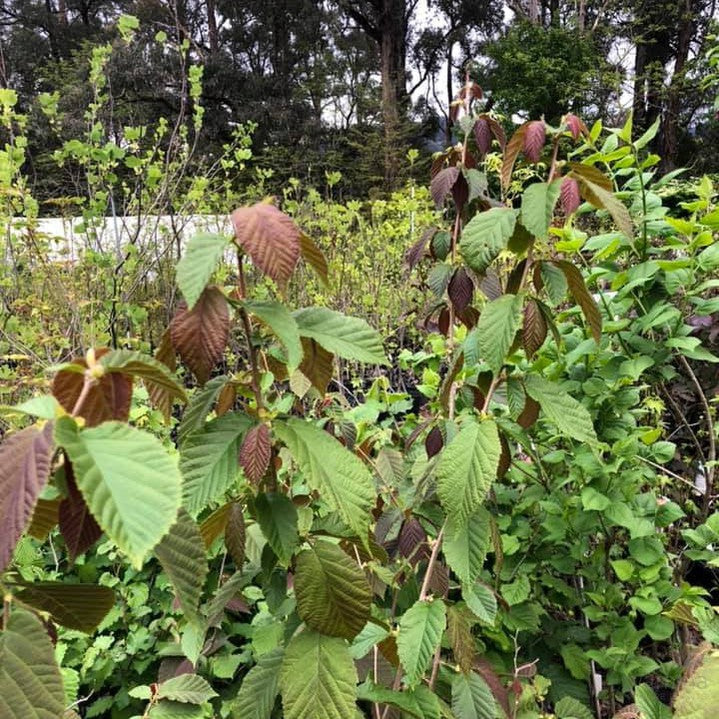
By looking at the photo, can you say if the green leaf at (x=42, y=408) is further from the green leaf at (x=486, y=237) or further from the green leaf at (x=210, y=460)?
the green leaf at (x=486, y=237)

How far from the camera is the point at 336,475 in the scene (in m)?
0.59

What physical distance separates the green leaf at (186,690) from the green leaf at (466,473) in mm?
484

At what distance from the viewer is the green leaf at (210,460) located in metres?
0.61

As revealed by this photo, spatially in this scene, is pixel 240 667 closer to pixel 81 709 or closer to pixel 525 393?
pixel 81 709

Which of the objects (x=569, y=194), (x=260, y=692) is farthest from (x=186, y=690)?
(x=569, y=194)

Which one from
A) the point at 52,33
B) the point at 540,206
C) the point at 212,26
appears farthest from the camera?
the point at 52,33

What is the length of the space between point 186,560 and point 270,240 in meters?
0.29

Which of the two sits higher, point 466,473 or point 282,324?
point 282,324

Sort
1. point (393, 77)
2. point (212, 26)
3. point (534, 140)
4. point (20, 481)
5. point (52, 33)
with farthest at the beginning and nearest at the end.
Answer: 1. point (393, 77)
2. point (52, 33)
3. point (212, 26)
4. point (534, 140)
5. point (20, 481)

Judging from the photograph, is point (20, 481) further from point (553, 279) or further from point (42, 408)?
point (553, 279)

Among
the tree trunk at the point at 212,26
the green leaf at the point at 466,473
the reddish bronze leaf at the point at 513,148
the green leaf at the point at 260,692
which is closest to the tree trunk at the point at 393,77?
the tree trunk at the point at 212,26

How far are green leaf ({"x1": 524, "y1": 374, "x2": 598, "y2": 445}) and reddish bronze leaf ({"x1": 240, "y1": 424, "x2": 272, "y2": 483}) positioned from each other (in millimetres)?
423

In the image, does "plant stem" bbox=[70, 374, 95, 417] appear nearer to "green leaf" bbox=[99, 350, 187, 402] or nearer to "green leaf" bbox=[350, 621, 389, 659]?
"green leaf" bbox=[99, 350, 187, 402]

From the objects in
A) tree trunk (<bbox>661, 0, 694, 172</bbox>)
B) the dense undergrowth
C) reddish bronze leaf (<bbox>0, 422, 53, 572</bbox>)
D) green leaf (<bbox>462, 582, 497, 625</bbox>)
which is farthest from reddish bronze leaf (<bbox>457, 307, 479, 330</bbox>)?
tree trunk (<bbox>661, 0, 694, 172</bbox>)
